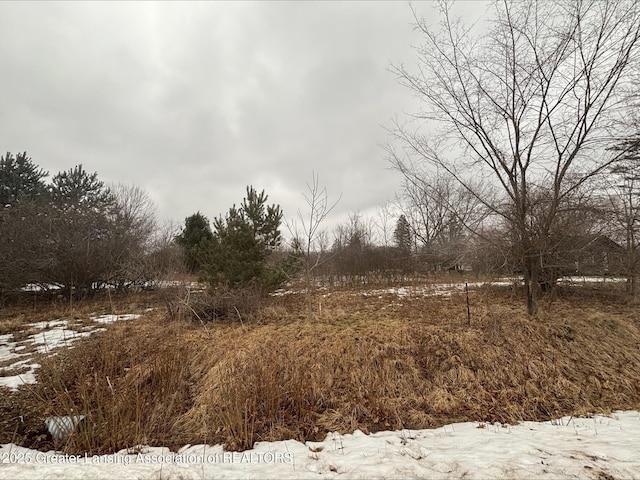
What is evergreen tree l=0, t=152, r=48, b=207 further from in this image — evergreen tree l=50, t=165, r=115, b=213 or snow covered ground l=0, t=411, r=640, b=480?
snow covered ground l=0, t=411, r=640, b=480

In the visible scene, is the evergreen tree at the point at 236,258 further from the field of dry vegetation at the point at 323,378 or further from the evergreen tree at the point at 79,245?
the evergreen tree at the point at 79,245

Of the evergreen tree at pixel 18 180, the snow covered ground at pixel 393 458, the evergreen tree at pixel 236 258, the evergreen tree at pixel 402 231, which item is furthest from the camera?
the evergreen tree at pixel 402 231

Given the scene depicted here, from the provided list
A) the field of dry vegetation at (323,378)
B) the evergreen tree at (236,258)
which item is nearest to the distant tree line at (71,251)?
the evergreen tree at (236,258)

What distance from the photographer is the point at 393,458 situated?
2549 mm

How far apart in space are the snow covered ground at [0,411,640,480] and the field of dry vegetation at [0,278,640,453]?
242 millimetres

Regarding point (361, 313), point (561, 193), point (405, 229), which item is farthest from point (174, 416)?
point (405, 229)

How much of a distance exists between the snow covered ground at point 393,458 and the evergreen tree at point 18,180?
22.3 m

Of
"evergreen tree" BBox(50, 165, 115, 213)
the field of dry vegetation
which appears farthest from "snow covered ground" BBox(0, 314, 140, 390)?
"evergreen tree" BBox(50, 165, 115, 213)

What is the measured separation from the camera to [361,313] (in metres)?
7.55

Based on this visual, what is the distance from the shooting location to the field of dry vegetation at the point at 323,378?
321 cm

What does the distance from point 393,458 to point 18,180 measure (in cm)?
2758

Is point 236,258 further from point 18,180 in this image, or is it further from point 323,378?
point 18,180

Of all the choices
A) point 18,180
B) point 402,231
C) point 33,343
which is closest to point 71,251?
point 33,343

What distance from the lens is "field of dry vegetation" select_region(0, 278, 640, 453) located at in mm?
3207
